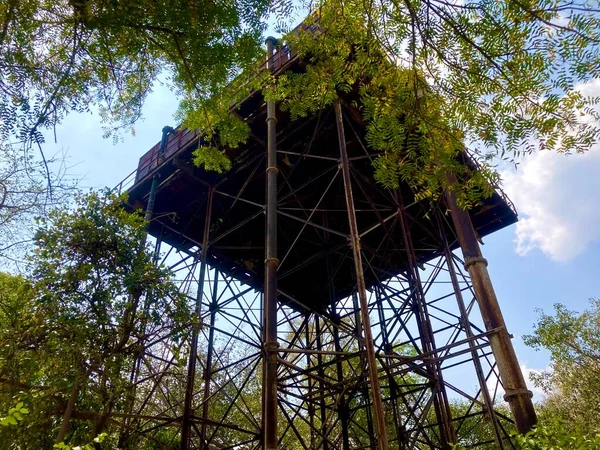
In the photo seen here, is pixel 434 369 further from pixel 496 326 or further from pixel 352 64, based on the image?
pixel 352 64

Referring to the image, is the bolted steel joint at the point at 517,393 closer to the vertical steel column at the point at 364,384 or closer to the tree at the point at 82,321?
the vertical steel column at the point at 364,384

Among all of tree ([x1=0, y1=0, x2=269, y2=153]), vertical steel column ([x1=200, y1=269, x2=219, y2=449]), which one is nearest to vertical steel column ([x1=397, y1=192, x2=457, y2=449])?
vertical steel column ([x1=200, y1=269, x2=219, y2=449])

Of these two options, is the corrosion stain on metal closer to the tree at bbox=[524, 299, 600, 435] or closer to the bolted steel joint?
the bolted steel joint

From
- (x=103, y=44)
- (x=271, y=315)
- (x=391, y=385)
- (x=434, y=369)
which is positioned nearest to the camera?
(x=103, y=44)

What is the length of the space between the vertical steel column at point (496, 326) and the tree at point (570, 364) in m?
15.3

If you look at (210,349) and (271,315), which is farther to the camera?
(210,349)

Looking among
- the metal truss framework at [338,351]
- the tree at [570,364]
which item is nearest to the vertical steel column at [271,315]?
the metal truss framework at [338,351]

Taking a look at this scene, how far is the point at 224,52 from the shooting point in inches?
140

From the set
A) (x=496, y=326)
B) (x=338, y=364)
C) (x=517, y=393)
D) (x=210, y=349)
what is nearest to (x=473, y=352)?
(x=338, y=364)

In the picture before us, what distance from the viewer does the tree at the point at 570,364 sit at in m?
17.2

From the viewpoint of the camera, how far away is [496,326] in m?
5.02

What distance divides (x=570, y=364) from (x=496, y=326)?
16.3 meters

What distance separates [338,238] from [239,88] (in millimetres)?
8822

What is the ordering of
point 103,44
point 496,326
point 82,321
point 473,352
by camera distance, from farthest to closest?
1. point 473,352
2. point 82,321
3. point 496,326
4. point 103,44
